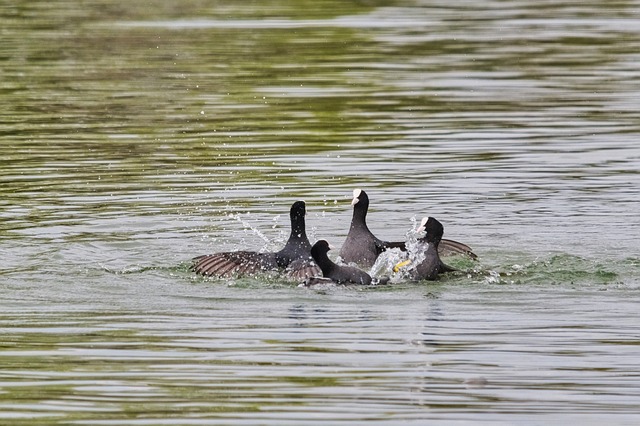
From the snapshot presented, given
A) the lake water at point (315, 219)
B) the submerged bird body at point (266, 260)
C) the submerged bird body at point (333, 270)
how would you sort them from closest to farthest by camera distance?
the lake water at point (315, 219)
the submerged bird body at point (333, 270)
the submerged bird body at point (266, 260)

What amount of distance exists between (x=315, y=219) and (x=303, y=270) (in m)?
2.70

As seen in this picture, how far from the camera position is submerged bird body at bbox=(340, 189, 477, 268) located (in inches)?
477

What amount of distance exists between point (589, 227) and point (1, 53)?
1709 centimetres

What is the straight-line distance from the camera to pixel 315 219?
1420 cm

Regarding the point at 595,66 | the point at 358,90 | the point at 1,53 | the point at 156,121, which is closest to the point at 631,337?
the point at 156,121

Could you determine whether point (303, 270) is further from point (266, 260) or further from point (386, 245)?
point (386, 245)

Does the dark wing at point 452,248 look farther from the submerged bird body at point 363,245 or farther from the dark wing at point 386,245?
the dark wing at point 386,245

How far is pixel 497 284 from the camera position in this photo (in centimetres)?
1123

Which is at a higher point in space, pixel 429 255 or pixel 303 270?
pixel 429 255

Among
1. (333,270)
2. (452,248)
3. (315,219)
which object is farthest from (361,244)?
(315,219)

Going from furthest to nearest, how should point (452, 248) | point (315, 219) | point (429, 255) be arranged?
point (315, 219) < point (452, 248) < point (429, 255)

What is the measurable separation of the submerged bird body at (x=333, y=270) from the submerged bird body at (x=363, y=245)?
0.79 metres

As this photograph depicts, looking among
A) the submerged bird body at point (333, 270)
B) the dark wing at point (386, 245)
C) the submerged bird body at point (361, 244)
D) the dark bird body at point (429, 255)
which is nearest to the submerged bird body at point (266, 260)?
the submerged bird body at point (333, 270)

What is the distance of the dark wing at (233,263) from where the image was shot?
11.6m
